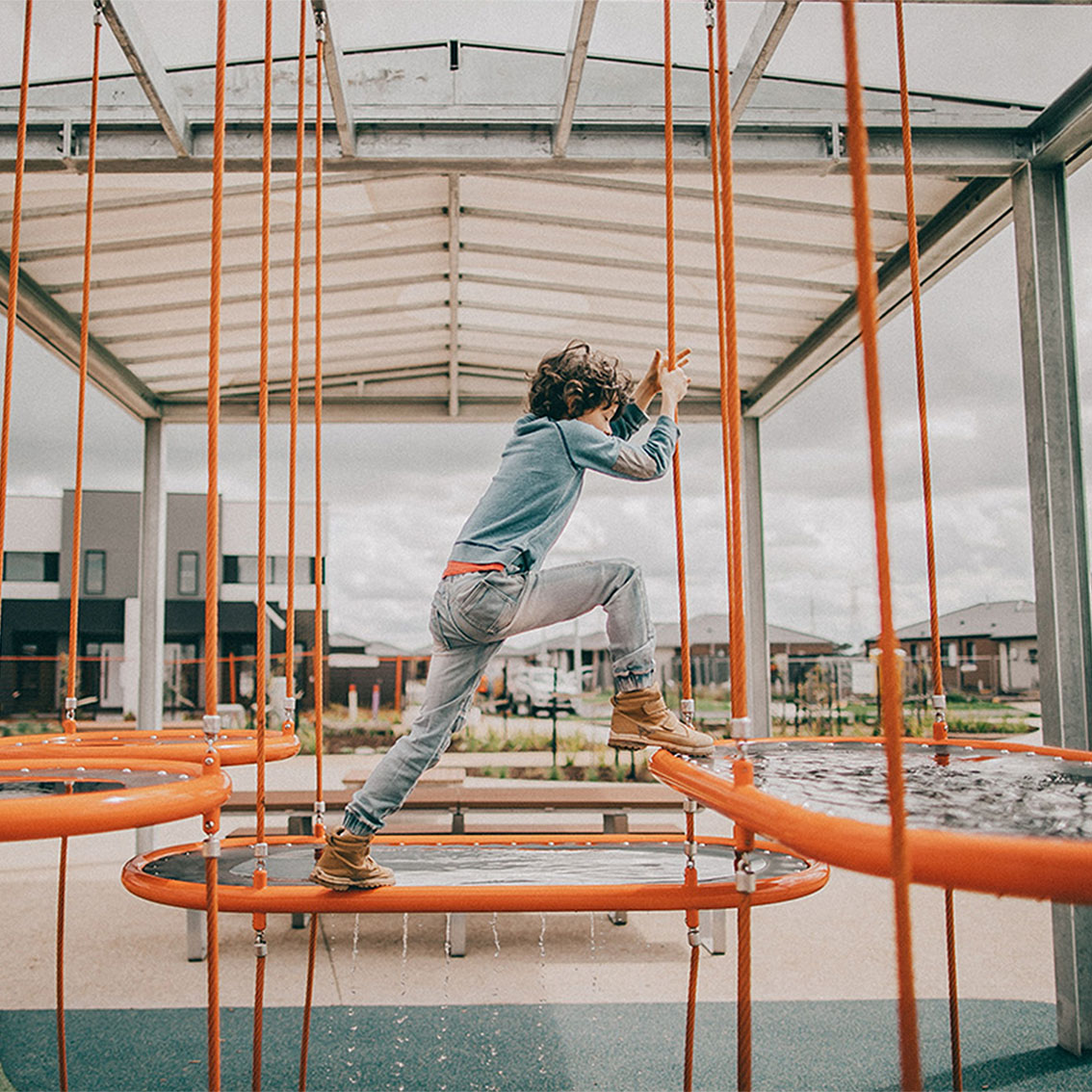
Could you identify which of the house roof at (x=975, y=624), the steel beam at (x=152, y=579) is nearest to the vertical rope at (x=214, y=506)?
the steel beam at (x=152, y=579)

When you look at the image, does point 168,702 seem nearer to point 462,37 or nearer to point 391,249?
point 391,249

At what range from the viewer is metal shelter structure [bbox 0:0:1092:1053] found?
303 cm

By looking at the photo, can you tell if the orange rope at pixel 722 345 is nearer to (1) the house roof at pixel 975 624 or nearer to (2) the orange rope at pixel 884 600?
(2) the orange rope at pixel 884 600

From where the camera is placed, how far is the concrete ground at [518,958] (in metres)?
3.50

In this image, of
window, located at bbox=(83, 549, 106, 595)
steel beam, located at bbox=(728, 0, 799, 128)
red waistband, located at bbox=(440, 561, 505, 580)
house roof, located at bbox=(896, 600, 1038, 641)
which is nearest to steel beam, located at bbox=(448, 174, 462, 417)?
steel beam, located at bbox=(728, 0, 799, 128)

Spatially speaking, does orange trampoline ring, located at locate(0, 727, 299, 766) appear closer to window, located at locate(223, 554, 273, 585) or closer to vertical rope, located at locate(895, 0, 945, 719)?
vertical rope, located at locate(895, 0, 945, 719)

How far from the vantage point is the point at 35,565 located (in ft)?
48.6

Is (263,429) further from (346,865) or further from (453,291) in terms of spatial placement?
(453,291)

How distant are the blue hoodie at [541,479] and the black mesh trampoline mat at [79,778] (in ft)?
2.44

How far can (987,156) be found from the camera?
125 inches

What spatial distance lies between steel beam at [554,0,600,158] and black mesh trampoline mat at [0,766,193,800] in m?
2.10

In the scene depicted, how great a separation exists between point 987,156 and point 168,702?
509 inches

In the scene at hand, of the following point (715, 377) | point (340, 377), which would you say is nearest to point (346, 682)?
point (340, 377)

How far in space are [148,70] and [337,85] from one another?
21.3 inches
